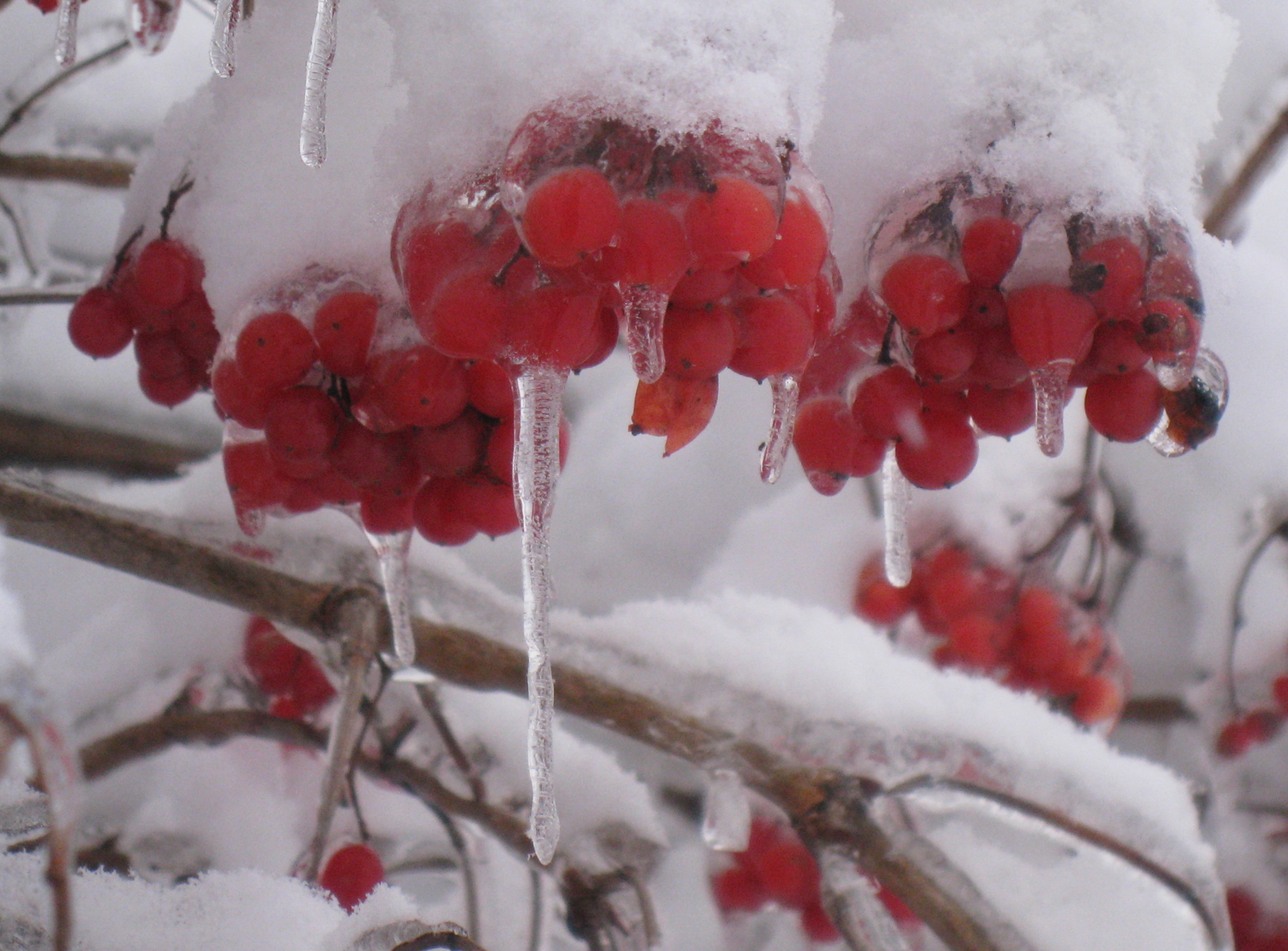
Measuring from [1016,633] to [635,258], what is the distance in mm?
897

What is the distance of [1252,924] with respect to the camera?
1329mm

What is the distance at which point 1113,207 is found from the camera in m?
0.51

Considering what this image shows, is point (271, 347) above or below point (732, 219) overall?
below

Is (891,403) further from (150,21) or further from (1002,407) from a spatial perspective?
(150,21)

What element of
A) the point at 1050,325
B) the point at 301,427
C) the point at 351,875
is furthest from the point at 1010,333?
the point at 351,875

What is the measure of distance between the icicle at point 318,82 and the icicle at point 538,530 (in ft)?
0.40

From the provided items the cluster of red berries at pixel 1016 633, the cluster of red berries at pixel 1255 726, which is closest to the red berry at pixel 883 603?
the cluster of red berries at pixel 1016 633

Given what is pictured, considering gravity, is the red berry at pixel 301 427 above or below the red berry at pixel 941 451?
below

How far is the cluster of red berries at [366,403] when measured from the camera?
54 cm

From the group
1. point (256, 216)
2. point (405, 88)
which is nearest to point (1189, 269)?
point (405, 88)

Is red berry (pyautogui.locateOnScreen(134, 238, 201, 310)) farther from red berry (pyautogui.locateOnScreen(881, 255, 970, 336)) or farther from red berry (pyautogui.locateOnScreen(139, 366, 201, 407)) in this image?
red berry (pyautogui.locateOnScreen(881, 255, 970, 336))

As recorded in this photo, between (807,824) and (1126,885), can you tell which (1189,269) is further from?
(1126,885)

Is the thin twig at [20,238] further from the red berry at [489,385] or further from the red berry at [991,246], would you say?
the red berry at [991,246]

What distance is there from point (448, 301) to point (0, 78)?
1.06 m
